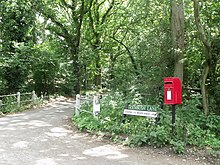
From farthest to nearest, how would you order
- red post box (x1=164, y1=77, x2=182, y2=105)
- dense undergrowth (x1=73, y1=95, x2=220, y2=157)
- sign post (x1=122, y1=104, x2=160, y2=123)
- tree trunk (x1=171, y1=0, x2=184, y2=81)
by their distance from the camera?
tree trunk (x1=171, y1=0, x2=184, y2=81), sign post (x1=122, y1=104, x2=160, y2=123), red post box (x1=164, y1=77, x2=182, y2=105), dense undergrowth (x1=73, y1=95, x2=220, y2=157)

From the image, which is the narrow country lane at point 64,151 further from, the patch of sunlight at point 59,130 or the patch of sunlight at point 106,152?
the patch of sunlight at point 59,130

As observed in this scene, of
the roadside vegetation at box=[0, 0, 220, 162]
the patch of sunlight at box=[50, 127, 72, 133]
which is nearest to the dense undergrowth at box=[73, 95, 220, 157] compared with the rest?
the roadside vegetation at box=[0, 0, 220, 162]

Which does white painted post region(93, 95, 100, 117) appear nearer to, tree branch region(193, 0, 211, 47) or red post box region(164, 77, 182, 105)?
red post box region(164, 77, 182, 105)

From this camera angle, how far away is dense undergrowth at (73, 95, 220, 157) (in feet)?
22.2

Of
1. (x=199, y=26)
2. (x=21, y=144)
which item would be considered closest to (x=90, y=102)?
(x=21, y=144)

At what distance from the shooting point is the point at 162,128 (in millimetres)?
6969

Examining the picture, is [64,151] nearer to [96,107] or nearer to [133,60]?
[96,107]

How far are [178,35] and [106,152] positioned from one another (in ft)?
17.6

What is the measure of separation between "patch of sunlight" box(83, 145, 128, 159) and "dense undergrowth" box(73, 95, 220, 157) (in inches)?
21.0

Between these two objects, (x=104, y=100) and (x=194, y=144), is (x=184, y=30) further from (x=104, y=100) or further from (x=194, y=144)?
(x=194, y=144)

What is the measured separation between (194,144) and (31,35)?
15.6m

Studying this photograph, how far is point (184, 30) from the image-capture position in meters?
9.91

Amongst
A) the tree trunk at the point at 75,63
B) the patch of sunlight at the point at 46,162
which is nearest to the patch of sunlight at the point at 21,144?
the patch of sunlight at the point at 46,162

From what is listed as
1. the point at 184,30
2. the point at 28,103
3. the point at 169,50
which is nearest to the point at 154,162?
the point at 169,50
